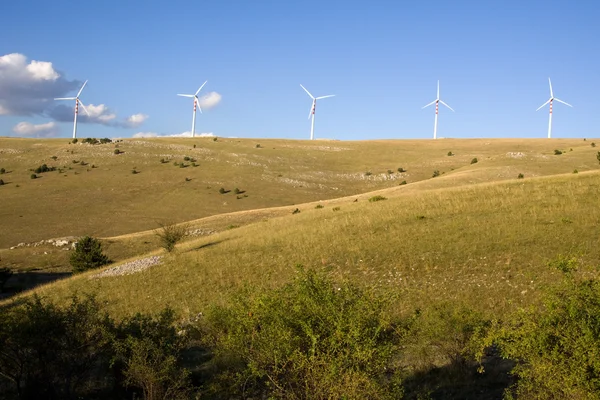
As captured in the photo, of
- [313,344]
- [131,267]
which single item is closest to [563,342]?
[313,344]

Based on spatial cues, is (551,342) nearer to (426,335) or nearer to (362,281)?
(426,335)

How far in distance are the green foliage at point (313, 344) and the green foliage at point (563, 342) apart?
8.70ft

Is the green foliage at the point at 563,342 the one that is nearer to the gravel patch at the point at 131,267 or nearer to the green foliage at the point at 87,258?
the gravel patch at the point at 131,267

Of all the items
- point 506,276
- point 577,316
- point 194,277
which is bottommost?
point 194,277

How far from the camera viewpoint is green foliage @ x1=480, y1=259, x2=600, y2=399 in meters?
10.2

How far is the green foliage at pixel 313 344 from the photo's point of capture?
10.8 metres

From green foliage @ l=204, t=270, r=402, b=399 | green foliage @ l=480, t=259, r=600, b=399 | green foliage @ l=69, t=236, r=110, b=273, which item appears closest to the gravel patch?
green foliage @ l=69, t=236, r=110, b=273

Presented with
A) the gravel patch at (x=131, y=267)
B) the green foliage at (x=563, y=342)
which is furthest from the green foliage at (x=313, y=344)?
the gravel patch at (x=131, y=267)

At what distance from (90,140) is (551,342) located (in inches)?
5373

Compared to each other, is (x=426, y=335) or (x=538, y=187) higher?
(x=538, y=187)

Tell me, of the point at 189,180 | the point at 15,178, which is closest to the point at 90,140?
the point at 15,178

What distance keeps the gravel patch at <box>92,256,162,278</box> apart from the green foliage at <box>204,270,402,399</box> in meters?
21.1

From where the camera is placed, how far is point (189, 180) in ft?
325

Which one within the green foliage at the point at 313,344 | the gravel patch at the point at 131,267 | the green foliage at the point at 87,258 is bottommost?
the green foliage at the point at 87,258
